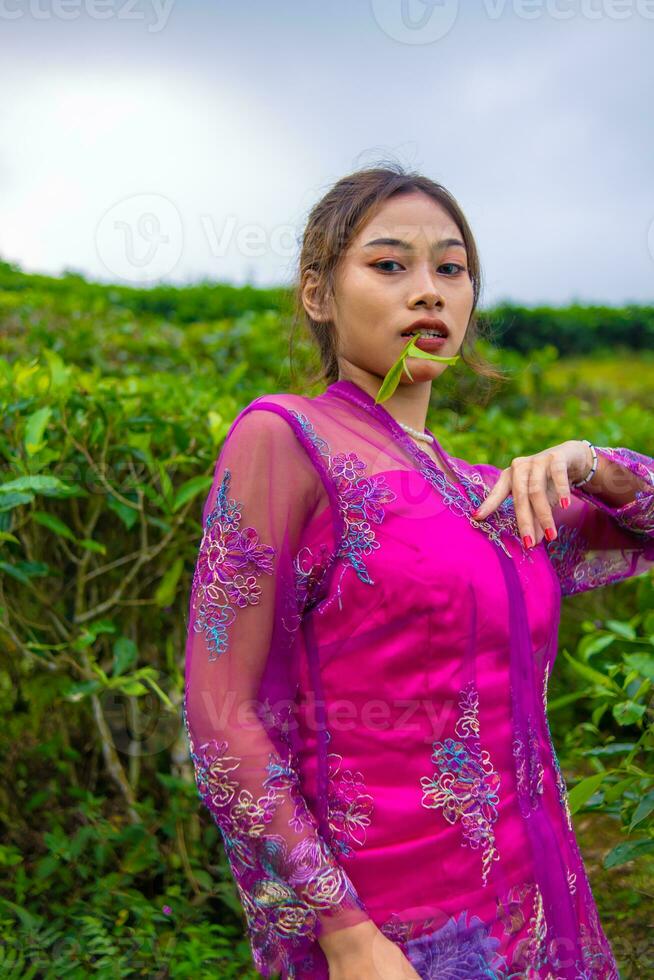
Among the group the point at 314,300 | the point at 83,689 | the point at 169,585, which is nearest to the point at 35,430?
the point at 169,585

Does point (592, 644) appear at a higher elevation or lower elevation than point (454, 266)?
lower

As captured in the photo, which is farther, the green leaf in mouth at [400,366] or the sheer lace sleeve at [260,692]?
the green leaf in mouth at [400,366]

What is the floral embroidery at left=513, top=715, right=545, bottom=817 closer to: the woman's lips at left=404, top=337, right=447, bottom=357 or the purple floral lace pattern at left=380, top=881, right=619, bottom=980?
the purple floral lace pattern at left=380, top=881, right=619, bottom=980

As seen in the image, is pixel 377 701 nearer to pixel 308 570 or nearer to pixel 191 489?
pixel 308 570

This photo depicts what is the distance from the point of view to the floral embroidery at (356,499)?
1229 mm

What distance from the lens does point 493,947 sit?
3.98 feet

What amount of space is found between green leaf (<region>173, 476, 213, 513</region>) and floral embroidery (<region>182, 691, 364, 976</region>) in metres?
1.16

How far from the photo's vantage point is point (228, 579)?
1.19 m

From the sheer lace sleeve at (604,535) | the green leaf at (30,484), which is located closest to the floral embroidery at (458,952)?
the sheer lace sleeve at (604,535)

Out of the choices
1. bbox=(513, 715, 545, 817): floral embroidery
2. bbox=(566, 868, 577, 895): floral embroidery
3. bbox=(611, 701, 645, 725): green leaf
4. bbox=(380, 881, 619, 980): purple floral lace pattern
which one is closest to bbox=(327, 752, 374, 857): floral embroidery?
bbox=(380, 881, 619, 980): purple floral lace pattern

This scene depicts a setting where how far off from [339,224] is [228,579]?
0.57 meters

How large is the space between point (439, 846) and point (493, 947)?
0.14 m

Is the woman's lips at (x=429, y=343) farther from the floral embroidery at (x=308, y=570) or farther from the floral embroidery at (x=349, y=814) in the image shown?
the floral embroidery at (x=349, y=814)

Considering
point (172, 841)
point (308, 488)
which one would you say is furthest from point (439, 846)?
point (172, 841)
